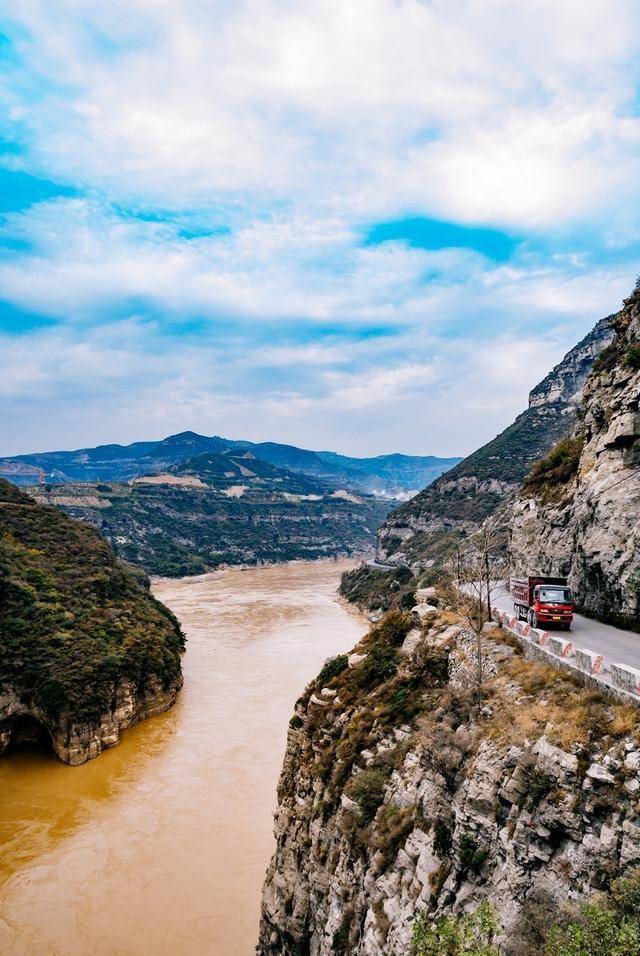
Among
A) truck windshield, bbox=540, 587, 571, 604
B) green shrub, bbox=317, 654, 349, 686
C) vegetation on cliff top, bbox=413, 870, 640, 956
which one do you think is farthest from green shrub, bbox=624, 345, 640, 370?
vegetation on cliff top, bbox=413, 870, 640, 956

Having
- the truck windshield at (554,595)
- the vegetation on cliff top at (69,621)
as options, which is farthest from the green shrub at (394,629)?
the vegetation on cliff top at (69,621)

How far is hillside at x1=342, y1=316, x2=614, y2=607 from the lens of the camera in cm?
9556

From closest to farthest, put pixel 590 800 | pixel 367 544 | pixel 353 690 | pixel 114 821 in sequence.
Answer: pixel 590 800, pixel 353 690, pixel 114 821, pixel 367 544

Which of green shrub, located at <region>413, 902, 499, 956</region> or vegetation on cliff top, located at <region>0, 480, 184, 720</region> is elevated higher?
green shrub, located at <region>413, 902, 499, 956</region>

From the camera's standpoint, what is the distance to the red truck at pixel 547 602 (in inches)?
650

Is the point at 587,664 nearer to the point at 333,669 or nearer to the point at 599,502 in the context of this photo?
the point at 599,502

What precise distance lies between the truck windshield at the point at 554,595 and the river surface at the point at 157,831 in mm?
15621

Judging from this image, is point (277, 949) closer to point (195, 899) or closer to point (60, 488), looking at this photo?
point (195, 899)

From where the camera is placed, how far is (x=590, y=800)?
7855 mm

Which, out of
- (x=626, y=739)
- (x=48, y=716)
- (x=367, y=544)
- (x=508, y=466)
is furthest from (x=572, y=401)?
(x=626, y=739)

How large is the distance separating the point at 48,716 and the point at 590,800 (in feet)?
111

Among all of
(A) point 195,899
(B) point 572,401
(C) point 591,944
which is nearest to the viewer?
(C) point 591,944

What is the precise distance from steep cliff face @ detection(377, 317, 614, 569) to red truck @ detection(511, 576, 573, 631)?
71.0 metres

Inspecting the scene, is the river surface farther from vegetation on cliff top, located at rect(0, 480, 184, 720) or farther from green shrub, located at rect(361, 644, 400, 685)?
green shrub, located at rect(361, 644, 400, 685)
